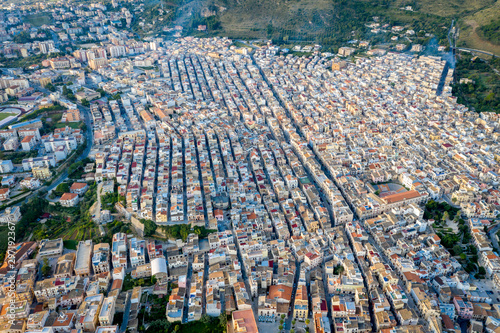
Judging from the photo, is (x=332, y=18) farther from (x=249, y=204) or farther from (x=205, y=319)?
(x=205, y=319)

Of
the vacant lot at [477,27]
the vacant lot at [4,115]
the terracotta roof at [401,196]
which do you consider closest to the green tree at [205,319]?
the terracotta roof at [401,196]

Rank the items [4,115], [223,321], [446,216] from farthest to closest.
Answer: [4,115] < [446,216] < [223,321]

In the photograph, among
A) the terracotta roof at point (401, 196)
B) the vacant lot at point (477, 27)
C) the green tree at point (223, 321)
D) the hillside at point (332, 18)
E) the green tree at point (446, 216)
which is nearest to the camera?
the green tree at point (223, 321)

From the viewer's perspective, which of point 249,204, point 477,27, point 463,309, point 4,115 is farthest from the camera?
point 477,27

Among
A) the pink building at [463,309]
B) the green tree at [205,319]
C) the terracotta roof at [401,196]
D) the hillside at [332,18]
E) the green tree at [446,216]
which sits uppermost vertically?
the hillside at [332,18]

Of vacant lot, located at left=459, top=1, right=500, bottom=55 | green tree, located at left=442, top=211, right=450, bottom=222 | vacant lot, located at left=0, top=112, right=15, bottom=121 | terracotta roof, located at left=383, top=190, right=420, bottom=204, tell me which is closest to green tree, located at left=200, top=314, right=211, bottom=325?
terracotta roof, located at left=383, top=190, right=420, bottom=204

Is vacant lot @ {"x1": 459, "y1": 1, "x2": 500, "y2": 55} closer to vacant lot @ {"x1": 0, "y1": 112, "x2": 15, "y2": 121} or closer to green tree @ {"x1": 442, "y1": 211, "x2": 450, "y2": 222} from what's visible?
green tree @ {"x1": 442, "y1": 211, "x2": 450, "y2": 222}

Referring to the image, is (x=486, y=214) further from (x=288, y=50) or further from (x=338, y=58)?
(x=288, y=50)

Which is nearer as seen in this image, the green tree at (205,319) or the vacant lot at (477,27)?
the green tree at (205,319)

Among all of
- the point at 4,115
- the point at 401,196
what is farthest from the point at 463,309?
the point at 4,115

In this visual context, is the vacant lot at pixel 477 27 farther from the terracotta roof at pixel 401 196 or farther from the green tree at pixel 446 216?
the green tree at pixel 446 216
